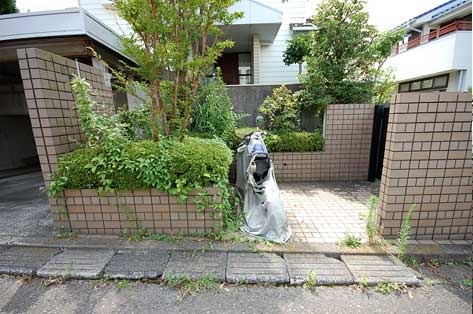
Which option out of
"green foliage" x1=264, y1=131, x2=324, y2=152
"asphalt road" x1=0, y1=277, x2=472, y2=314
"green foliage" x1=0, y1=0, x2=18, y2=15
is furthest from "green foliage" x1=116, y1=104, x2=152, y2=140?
"green foliage" x1=0, y1=0, x2=18, y2=15

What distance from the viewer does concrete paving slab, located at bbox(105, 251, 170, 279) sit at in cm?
197

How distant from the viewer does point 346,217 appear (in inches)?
117

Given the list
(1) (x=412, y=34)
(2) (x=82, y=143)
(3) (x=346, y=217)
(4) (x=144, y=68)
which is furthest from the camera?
(1) (x=412, y=34)

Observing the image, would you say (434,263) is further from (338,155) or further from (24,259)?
(24,259)

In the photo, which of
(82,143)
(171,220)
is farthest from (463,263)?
(82,143)

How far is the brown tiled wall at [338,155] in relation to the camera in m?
4.25

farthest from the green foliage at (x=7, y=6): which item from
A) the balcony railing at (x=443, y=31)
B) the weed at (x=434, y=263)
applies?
the balcony railing at (x=443, y=31)

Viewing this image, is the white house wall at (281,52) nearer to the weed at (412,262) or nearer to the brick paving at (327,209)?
the brick paving at (327,209)

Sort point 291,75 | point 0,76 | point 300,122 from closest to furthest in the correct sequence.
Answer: point 300,122 → point 0,76 → point 291,75

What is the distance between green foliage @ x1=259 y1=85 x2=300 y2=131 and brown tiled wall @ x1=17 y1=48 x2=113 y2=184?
342 centimetres

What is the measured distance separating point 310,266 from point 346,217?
1242 mm

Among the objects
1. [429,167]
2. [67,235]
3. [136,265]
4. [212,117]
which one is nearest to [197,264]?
[136,265]

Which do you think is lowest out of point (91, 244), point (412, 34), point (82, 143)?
point (91, 244)

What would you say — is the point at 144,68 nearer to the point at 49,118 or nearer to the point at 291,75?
the point at 49,118
